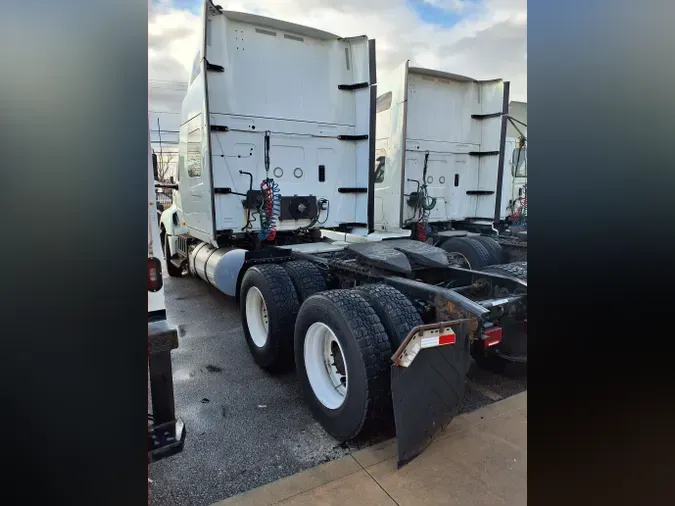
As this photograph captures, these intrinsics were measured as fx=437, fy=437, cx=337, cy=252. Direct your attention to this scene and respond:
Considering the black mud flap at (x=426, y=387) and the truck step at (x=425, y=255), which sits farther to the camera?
the truck step at (x=425, y=255)

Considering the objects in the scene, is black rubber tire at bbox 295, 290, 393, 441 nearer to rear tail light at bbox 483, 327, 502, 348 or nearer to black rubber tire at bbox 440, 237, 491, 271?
rear tail light at bbox 483, 327, 502, 348

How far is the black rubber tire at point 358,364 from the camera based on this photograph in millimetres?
2811

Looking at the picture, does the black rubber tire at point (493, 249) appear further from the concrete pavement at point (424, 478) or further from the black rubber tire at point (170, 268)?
the black rubber tire at point (170, 268)

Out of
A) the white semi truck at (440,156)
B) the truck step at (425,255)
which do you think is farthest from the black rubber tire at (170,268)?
the truck step at (425,255)

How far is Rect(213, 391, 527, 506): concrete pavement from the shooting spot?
8.20 ft

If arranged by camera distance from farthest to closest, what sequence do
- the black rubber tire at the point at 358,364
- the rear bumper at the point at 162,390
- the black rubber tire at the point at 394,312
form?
the black rubber tire at the point at 394,312, the black rubber tire at the point at 358,364, the rear bumper at the point at 162,390

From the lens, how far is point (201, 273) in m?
6.54

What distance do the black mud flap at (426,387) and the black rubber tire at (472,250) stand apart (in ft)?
11.1

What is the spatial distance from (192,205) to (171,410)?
14.3 feet

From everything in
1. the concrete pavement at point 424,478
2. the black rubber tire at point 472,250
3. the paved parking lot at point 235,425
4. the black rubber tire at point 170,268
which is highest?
the black rubber tire at point 472,250

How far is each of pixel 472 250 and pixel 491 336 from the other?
3.56 m

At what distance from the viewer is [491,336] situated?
2.93 m

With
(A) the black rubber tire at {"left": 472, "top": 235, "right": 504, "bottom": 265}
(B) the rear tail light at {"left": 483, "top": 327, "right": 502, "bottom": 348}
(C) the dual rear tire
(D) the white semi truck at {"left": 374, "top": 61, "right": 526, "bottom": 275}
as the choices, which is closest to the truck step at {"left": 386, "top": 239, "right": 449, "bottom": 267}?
(C) the dual rear tire

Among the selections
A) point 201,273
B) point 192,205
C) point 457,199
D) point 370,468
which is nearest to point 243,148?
point 192,205
